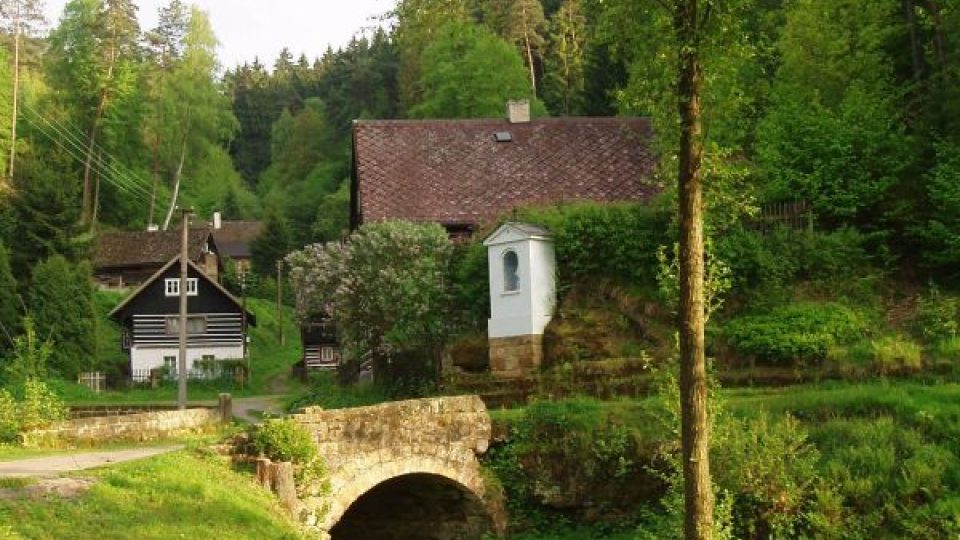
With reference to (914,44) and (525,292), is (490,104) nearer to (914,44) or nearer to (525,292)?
(914,44)

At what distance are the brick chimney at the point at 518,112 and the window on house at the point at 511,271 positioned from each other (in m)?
9.97

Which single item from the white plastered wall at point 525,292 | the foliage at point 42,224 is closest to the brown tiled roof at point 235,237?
the foliage at point 42,224

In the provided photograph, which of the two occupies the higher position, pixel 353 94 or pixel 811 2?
pixel 353 94

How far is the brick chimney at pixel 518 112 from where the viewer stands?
3280 cm

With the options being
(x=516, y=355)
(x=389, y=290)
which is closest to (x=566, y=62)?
(x=389, y=290)

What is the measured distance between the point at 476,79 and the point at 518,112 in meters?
9.32

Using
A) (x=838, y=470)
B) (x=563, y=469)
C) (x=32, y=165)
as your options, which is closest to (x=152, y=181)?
(x=32, y=165)

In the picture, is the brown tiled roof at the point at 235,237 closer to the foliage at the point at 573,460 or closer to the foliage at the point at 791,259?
the foliage at the point at 791,259

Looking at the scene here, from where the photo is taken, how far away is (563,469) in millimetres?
19250

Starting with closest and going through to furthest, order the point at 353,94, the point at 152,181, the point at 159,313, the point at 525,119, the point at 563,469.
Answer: the point at 563,469
the point at 525,119
the point at 159,313
the point at 152,181
the point at 353,94

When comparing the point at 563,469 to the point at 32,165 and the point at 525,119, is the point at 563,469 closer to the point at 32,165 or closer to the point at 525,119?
the point at 525,119

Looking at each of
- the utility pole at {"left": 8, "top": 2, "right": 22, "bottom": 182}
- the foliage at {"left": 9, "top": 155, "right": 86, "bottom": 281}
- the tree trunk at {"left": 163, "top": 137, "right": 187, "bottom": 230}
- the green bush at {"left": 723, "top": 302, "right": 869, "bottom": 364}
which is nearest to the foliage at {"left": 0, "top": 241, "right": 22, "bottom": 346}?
the foliage at {"left": 9, "top": 155, "right": 86, "bottom": 281}

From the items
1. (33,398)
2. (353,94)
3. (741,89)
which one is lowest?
(33,398)

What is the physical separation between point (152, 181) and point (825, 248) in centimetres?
4739
